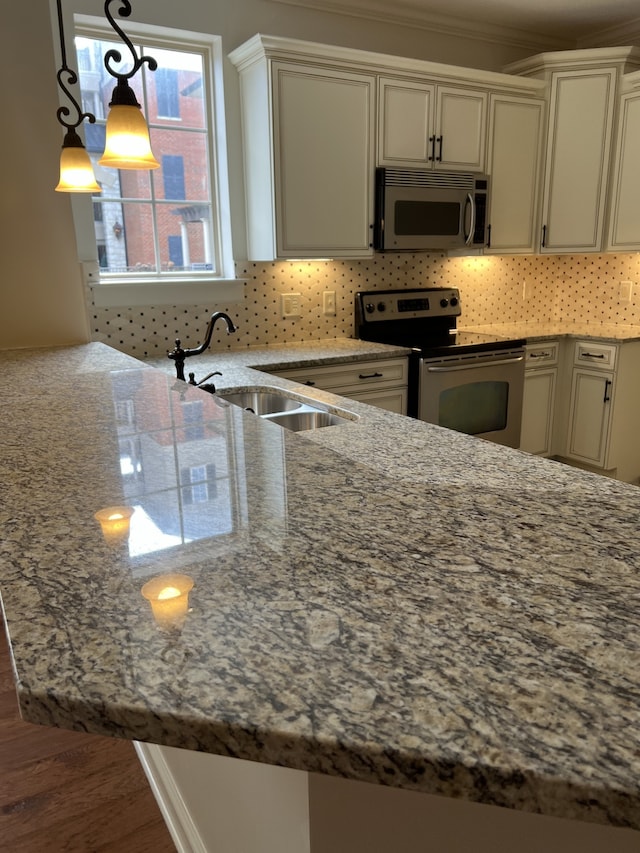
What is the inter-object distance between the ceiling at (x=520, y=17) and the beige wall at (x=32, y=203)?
1453 mm

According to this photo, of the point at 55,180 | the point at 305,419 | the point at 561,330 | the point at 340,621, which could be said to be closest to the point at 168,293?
the point at 55,180

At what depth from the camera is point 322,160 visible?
3102 mm

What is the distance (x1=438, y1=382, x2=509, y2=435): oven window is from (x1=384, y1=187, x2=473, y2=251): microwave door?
0.81m

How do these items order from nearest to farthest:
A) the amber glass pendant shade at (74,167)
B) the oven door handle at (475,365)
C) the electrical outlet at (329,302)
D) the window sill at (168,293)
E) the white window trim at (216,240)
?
1. the amber glass pendant shade at (74,167)
2. the white window trim at (216,240)
3. the window sill at (168,293)
4. the oven door handle at (475,365)
5. the electrical outlet at (329,302)

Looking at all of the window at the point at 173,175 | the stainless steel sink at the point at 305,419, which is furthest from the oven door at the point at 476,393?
the window at the point at 173,175

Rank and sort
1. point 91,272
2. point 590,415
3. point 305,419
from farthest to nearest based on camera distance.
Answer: point 590,415 → point 91,272 → point 305,419

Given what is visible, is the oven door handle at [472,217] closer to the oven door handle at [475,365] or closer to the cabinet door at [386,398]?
the oven door handle at [475,365]

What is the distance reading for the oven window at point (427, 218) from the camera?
3346mm

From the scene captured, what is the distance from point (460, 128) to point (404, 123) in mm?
374

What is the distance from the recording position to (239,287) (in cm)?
335

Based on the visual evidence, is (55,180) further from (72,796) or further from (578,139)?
(578,139)

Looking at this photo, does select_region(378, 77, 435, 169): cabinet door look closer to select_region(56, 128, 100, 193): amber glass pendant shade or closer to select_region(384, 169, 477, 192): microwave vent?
select_region(384, 169, 477, 192): microwave vent

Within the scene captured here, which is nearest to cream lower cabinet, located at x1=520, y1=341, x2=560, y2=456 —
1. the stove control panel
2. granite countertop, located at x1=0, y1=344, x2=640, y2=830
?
the stove control panel

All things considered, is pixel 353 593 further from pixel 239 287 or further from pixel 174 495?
pixel 239 287
